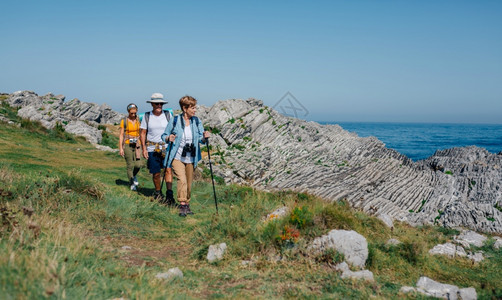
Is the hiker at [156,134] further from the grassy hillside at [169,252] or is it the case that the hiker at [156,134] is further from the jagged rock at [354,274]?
the jagged rock at [354,274]

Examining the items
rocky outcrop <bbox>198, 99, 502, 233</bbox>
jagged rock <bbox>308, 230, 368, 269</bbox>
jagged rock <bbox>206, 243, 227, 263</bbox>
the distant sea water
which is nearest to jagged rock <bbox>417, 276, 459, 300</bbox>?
jagged rock <bbox>308, 230, 368, 269</bbox>

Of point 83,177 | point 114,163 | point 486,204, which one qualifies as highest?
point 83,177

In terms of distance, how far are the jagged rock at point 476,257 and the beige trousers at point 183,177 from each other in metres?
6.14

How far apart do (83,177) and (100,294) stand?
4822 mm

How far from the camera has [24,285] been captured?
3207 mm

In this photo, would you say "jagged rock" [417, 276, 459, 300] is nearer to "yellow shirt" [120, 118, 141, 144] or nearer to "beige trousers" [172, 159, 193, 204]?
"beige trousers" [172, 159, 193, 204]

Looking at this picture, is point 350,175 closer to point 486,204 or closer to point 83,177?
point 486,204

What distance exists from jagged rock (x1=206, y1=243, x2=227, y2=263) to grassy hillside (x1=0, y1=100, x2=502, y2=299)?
4.1 inches

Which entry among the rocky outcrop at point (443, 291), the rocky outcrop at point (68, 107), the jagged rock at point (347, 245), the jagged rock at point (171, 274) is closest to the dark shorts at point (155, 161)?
the jagged rock at point (171, 274)


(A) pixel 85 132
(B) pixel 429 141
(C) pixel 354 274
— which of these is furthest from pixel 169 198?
(B) pixel 429 141

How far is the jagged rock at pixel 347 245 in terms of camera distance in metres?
5.67

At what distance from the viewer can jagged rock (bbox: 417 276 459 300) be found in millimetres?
4688

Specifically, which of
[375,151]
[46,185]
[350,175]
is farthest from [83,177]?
[375,151]

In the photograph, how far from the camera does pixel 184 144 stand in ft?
26.2
